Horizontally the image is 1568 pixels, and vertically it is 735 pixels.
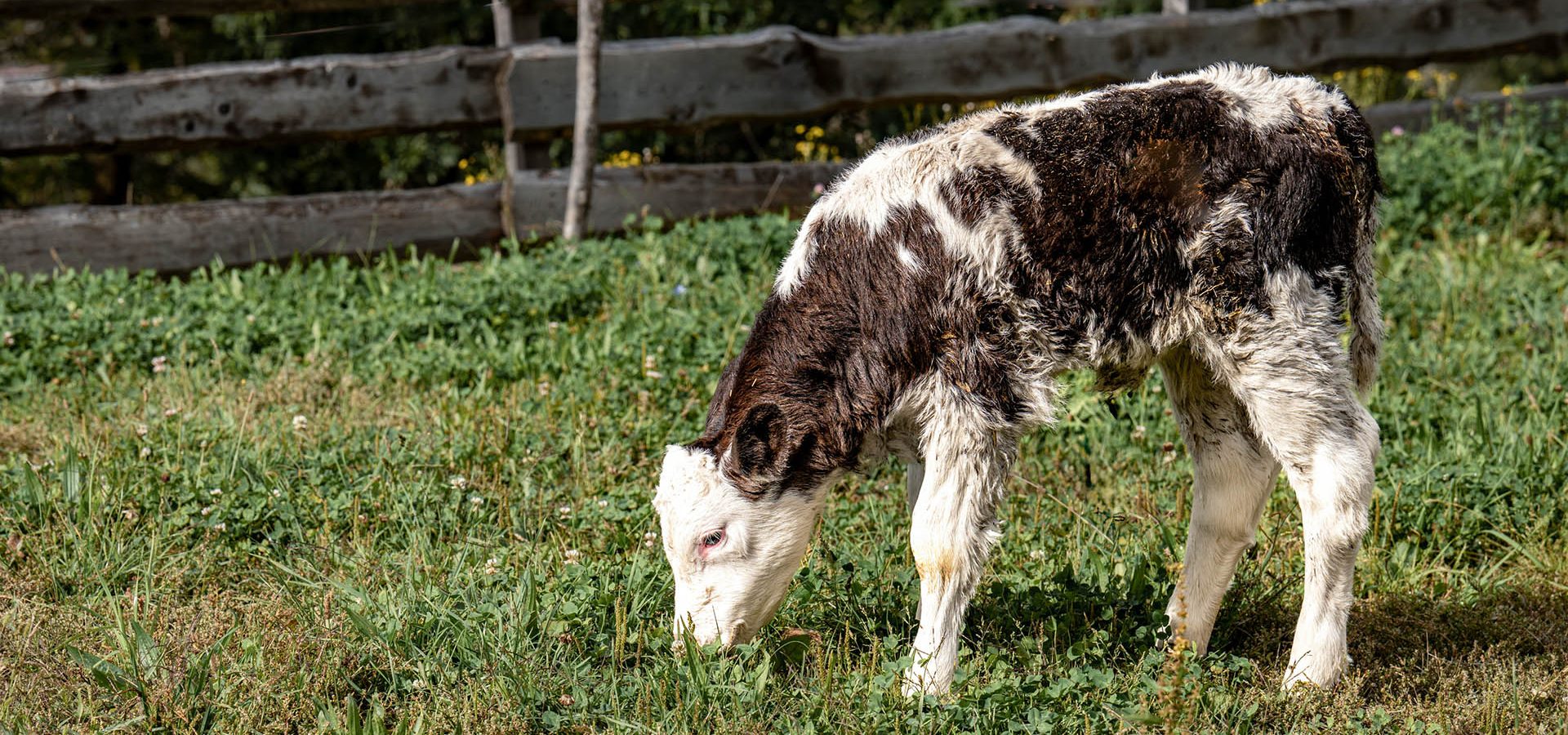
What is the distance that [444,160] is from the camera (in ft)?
35.6

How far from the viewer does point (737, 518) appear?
3695 mm

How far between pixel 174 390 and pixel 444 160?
529 centimetres

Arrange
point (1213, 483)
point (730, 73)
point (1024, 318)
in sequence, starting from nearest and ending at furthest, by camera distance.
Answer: point (1024, 318)
point (1213, 483)
point (730, 73)

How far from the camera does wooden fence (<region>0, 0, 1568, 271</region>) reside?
24.6 ft

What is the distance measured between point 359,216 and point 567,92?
1405 mm

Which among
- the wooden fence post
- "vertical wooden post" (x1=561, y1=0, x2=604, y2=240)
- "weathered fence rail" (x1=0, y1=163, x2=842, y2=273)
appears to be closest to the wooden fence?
"weathered fence rail" (x1=0, y1=163, x2=842, y2=273)

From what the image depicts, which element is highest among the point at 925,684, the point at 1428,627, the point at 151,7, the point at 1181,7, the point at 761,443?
the point at 1181,7

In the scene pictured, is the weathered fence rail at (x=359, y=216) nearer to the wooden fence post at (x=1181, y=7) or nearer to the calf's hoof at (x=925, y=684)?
the wooden fence post at (x=1181, y=7)

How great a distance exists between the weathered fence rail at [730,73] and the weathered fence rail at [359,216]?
368mm

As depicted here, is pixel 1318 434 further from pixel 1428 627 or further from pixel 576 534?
pixel 576 534

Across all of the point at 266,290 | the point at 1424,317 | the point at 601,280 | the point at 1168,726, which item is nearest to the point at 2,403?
the point at 266,290

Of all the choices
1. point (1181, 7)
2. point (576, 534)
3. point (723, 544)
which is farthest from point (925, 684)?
point (1181, 7)

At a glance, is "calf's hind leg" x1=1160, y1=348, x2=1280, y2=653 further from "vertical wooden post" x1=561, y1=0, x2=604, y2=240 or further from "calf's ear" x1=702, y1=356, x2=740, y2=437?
"vertical wooden post" x1=561, y1=0, x2=604, y2=240

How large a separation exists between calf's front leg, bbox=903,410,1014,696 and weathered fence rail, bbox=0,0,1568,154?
5143 mm
